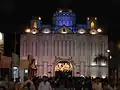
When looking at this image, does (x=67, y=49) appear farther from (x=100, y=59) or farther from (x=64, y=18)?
(x=64, y=18)

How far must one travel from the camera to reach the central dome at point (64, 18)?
104125 mm

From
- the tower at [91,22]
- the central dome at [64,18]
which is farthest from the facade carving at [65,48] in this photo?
the tower at [91,22]

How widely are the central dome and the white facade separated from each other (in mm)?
7635

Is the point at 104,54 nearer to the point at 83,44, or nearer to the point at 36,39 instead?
the point at 83,44

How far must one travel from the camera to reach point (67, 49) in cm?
9694

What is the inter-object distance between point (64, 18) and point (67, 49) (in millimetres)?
11768

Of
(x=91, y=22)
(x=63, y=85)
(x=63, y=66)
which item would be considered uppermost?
(x=91, y=22)

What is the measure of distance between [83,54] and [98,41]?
17.3 feet

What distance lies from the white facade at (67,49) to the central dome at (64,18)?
25.0 ft

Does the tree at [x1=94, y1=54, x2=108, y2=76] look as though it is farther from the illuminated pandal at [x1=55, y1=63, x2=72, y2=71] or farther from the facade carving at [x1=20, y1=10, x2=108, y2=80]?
the illuminated pandal at [x1=55, y1=63, x2=72, y2=71]

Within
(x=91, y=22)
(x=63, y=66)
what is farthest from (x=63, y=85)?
(x=91, y=22)

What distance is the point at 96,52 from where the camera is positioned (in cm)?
9719

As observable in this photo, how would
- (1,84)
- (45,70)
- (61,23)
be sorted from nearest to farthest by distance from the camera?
1. (1,84)
2. (45,70)
3. (61,23)

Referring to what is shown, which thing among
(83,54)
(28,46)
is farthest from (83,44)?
(28,46)
